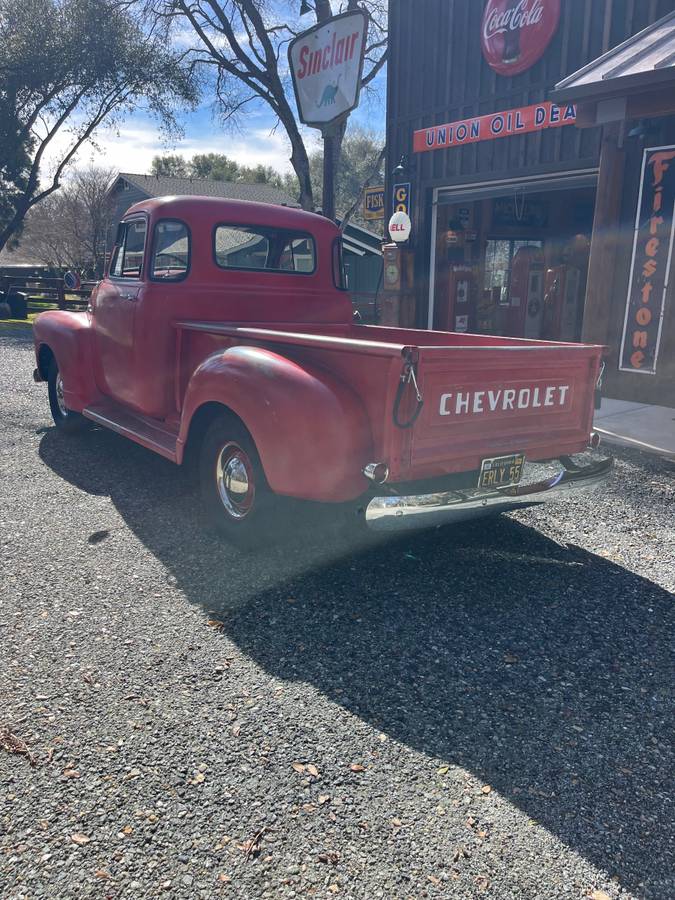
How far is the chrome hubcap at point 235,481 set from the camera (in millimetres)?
4023

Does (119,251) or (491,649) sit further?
(119,251)

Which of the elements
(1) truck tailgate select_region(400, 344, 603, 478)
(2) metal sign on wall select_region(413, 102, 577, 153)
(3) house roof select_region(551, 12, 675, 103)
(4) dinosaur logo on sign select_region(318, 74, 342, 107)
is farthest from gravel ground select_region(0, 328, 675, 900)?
(4) dinosaur logo on sign select_region(318, 74, 342, 107)

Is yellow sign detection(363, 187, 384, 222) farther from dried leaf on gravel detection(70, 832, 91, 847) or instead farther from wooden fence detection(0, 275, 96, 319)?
dried leaf on gravel detection(70, 832, 91, 847)

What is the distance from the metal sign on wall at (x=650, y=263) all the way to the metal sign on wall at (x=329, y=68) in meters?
4.03

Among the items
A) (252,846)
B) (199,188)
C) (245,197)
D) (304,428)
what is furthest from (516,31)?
(199,188)

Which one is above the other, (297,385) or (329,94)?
(329,94)

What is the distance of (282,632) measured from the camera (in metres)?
3.28

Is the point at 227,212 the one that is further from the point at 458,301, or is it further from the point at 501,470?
the point at 458,301

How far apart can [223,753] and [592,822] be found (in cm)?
125

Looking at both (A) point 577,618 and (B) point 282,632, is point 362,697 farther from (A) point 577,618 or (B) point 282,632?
(A) point 577,618

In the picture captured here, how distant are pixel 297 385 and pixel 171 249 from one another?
2362 mm

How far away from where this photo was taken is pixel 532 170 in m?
10.2

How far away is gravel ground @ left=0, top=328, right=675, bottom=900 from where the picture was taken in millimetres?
2023

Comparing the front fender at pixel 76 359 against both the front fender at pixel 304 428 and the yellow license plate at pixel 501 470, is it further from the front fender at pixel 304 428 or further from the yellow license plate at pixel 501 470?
the yellow license plate at pixel 501 470
